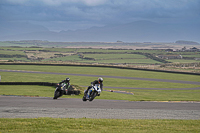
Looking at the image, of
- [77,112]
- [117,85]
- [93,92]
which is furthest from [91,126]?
[117,85]

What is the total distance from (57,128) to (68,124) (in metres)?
1.17

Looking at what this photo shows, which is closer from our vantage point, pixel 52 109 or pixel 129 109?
pixel 52 109

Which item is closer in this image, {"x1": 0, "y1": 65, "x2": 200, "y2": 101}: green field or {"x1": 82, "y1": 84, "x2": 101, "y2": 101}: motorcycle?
{"x1": 82, "y1": 84, "x2": 101, "y2": 101}: motorcycle

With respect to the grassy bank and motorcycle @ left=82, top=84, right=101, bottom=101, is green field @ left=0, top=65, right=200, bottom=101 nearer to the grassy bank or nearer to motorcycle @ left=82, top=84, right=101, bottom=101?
the grassy bank

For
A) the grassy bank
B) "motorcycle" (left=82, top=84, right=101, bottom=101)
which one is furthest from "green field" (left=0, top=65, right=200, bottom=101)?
"motorcycle" (left=82, top=84, right=101, bottom=101)

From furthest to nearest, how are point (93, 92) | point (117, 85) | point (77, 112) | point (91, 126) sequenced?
point (117, 85) < point (77, 112) < point (93, 92) < point (91, 126)

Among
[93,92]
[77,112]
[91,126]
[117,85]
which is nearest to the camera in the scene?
[91,126]

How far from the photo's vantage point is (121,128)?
58.6ft

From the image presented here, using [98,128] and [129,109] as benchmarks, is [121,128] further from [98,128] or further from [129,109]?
[129,109]

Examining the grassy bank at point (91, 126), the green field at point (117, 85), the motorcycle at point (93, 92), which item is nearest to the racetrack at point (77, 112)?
the grassy bank at point (91, 126)

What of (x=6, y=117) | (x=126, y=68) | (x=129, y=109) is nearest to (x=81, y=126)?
(x=6, y=117)

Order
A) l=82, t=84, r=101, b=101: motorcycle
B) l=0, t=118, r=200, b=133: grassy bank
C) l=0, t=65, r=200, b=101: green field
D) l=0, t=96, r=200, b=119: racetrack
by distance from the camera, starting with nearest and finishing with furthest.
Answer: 1. l=0, t=118, r=200, b=133: grassy bank
2. l=82, t=84, r=101, b=101: motorcycle
3. l=0, t=96, r=200, b=119: racetrack
4. l=0, t=65, r=200, b=101: green field

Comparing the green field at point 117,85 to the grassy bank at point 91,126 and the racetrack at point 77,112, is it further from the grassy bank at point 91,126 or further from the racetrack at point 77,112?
the grassy bank at point 91,126

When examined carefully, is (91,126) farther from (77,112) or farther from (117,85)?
(117,85)
